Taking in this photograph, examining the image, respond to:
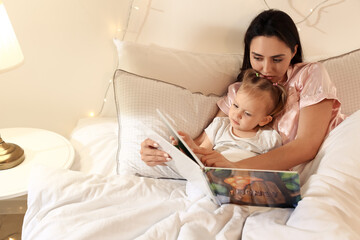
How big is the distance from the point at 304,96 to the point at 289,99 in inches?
2.2

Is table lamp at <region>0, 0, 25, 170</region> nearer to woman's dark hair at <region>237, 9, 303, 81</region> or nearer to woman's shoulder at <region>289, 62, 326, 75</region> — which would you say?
woman's dark hair at <region>237, 9, 303, 81</region>

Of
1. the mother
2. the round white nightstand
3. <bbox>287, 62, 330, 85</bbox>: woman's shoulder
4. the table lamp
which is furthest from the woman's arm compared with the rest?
the table lamp

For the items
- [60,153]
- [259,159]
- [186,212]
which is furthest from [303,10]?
[60,153]

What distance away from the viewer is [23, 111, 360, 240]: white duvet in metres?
0.88

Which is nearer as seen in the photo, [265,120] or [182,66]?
[265,120]

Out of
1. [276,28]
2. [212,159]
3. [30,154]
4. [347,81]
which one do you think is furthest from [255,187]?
[30,154]

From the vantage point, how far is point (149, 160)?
3.83ft

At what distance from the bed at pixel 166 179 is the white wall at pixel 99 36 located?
0.13 metres

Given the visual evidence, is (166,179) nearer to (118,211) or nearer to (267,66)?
(118,211)

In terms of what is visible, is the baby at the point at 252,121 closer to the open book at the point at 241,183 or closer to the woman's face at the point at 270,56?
the woman's face at the point at 270,56

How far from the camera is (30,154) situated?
4.71ft

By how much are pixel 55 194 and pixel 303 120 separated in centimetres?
86

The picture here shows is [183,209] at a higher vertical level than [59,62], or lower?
lower

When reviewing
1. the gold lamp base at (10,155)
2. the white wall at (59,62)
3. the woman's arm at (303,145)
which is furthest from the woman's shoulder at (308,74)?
the gold lamp base at (10,155)
